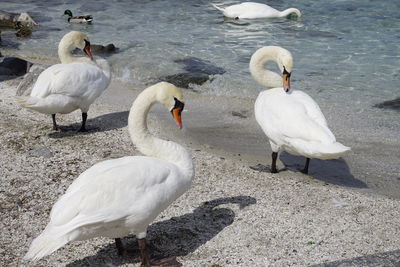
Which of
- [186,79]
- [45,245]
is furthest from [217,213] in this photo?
[186,79]

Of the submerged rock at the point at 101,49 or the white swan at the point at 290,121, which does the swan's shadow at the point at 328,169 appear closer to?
the white swan at the point at 290,121

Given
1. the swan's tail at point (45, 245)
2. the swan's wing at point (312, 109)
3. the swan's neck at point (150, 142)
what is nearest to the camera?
the swan's tail at point (45, 245)

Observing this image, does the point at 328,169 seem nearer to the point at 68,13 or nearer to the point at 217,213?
the point at 217,213

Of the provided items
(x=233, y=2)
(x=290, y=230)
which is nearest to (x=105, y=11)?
(x=233, y=2)

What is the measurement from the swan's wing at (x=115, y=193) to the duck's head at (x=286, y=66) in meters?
3.02

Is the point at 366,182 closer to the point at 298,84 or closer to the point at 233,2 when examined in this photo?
the point at 298,84

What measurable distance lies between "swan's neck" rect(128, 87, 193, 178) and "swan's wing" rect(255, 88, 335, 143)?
177 cm

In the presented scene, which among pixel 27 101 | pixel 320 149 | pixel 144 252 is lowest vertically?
pixel 144 252

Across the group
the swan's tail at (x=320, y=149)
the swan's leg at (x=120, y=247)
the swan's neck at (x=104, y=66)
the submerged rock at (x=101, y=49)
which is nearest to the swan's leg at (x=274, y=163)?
the swan's tail at (x=320, y=149)

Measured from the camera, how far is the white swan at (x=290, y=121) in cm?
629

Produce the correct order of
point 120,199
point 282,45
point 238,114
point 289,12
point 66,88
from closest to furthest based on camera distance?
1. point 120,199
2. point 66,88
3. point 238,114
4. point 282,45
5. point 289,12

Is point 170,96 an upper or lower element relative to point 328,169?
upper

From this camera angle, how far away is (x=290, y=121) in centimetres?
675

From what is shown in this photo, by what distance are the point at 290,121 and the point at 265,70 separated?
151cm
